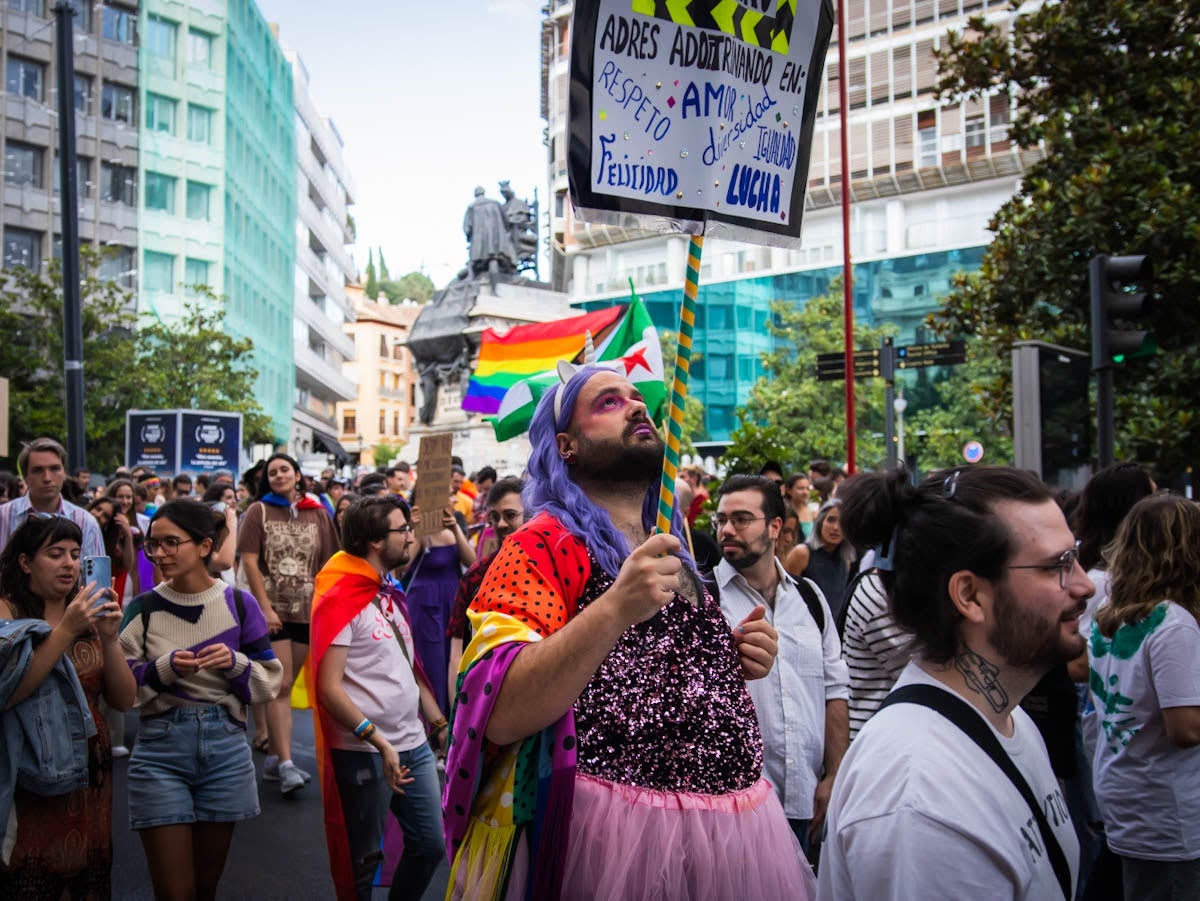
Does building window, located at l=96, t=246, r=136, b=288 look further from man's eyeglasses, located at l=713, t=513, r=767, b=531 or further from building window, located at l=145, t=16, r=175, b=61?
man's eyeglasses, located at l=713, t=513, r=767, b=531

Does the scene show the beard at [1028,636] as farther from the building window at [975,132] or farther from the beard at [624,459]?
the building window at [975,132]

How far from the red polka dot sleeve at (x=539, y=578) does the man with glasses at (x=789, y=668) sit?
1.57 meters

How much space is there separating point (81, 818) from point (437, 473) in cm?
354

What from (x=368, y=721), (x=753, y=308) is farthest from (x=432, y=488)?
(x=753, y=308)

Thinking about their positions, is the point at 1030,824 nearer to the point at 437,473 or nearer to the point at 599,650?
the point at 599,650

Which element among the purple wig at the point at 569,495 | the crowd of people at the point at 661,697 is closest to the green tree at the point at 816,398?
the crowd of people at the point at 661,697

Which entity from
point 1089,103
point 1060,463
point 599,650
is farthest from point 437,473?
point 1089,103

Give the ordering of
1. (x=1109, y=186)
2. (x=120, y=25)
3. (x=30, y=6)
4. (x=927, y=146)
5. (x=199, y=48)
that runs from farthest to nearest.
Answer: (x=927, y=146) < (x=199, y=48) < (x=120, y=25) < (x=30, y=6) < (x=1109, y=186)

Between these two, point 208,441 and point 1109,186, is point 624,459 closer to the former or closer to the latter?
point 1109,186

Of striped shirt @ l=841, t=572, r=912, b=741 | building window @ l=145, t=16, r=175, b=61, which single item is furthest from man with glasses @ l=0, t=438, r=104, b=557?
building window @ l=145, t=16, r=175, b=61

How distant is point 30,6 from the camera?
41969mm

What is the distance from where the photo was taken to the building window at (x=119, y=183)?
4416 centimetres

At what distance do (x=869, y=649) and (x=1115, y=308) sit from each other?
4397 millimetres

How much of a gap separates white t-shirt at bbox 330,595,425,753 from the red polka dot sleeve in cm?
246
